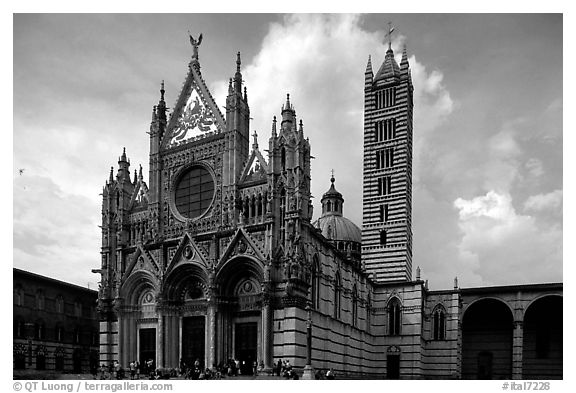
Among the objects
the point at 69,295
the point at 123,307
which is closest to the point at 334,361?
the point at 123,307

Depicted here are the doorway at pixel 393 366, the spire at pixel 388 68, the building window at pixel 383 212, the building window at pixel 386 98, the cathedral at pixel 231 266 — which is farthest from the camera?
the spire at pixel 388 68

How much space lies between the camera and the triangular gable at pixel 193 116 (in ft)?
128

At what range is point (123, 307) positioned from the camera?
38406mm

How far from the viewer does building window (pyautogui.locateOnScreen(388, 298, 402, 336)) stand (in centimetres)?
5053

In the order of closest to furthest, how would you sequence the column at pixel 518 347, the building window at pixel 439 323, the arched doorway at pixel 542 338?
the column at pixel 518 347 < the building window at pixel 439 323 < the arched doorway at pixel 542 338

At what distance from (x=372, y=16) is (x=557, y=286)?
32.4 meters

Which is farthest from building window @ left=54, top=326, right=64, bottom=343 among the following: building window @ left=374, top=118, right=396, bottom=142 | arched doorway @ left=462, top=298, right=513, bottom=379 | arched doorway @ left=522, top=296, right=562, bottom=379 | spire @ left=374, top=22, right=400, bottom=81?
arched doorway @ left=522, top=296, right=562, bottom=379

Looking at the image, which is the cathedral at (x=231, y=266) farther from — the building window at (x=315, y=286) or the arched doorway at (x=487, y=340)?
the arched doorway at (x=487, y=340)

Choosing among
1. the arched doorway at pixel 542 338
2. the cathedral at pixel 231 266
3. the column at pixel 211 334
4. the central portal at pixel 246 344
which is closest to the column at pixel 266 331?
the cathedral at pixel 231 266

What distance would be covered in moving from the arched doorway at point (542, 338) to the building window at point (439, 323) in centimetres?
679

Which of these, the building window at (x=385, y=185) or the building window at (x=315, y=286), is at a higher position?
the building window at (x=385, y=185)

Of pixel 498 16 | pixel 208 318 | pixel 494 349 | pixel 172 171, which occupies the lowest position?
pixel 494 349
